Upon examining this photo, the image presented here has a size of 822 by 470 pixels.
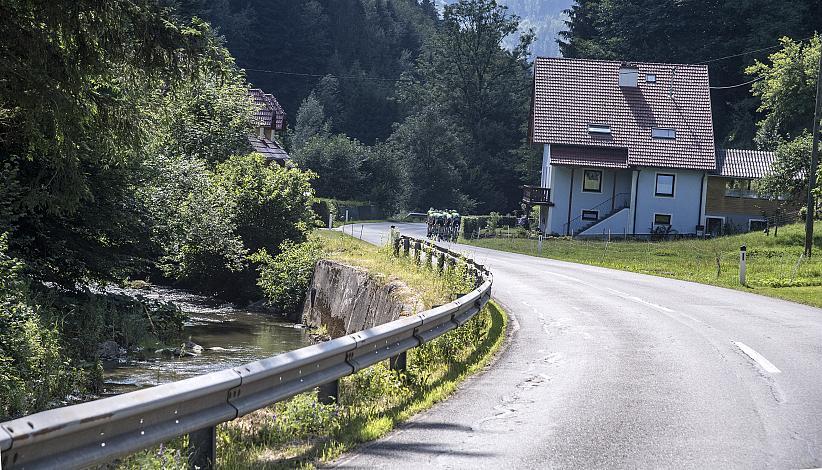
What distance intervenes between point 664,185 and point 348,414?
171 feet

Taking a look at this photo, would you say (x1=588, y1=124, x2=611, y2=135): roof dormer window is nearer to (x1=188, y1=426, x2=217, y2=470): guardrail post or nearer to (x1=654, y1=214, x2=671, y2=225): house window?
(x1=654, y1=214, x2=671, y2=225): house window

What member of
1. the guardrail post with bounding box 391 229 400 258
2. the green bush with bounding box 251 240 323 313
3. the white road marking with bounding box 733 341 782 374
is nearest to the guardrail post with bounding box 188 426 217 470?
the white road marking with bounding box 733 341 782 374

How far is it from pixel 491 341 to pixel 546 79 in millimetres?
49439

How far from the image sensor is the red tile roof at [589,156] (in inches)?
2263

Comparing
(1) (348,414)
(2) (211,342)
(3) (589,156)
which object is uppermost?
(3) (589,156)

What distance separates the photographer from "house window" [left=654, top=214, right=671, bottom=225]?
58.0m

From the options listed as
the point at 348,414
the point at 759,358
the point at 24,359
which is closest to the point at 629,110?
the point at 759,358

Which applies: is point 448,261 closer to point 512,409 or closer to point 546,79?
point 512,409

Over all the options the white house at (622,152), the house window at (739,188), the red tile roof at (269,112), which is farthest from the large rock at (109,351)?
the red tile roof at (269,112)

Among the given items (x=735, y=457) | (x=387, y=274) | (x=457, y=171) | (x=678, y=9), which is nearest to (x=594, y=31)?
(x=678, y=9)

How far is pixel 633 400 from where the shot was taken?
9.52m

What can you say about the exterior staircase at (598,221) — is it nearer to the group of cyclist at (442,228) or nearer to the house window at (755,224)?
the house window at (755,224)

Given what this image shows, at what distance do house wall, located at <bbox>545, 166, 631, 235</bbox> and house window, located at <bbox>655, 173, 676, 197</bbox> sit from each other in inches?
67.5

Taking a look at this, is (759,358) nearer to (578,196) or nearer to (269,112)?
(578,196)
